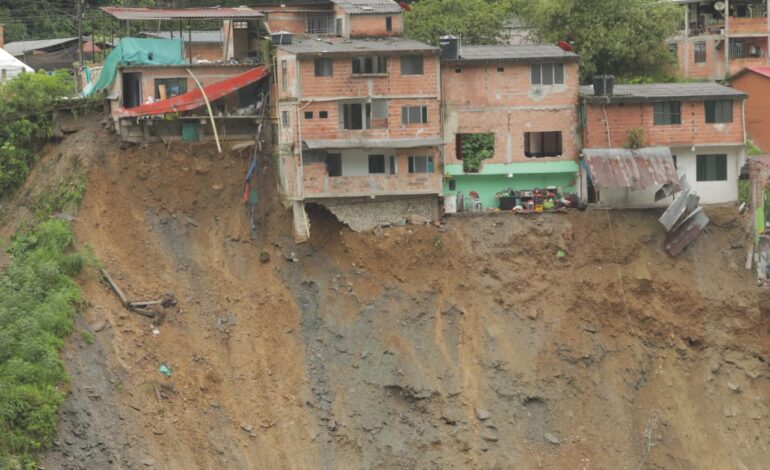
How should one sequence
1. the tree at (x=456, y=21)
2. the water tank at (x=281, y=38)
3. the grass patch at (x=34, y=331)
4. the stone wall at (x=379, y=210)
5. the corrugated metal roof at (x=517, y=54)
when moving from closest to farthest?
the grass patch at (x=34, y=331), the stone wall at (x=379, y=210), the corrugated metal roof at (x=517, y=54), the water tank at (x=281, y=38), the tree at (x=456, y=21)

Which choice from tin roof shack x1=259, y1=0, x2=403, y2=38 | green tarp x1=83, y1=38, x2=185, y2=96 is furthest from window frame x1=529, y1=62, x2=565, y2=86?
green tarp x1=83, y1=38, x2=185, y2=96

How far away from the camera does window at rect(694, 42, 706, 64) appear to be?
60.9 meters

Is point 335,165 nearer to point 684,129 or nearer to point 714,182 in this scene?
point 684,129

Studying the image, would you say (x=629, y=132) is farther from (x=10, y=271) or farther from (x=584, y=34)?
(x=10, y=271)

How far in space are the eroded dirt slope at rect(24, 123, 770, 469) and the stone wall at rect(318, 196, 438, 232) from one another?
23.2 inches

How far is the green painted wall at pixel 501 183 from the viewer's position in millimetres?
48812

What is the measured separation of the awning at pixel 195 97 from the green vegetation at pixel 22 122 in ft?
10.4

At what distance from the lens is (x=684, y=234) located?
4772 cm

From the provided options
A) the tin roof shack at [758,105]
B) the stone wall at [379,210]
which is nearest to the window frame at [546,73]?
the stone wall at [379,210]

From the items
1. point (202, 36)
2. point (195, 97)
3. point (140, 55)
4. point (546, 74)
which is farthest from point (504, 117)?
point (202, 36)

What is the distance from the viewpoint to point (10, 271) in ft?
145

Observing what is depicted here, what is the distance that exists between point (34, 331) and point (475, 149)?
1483 centimetres

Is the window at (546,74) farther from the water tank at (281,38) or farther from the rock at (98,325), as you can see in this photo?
the rock at (98,325)

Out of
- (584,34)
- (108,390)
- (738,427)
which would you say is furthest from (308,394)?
(584,34)
